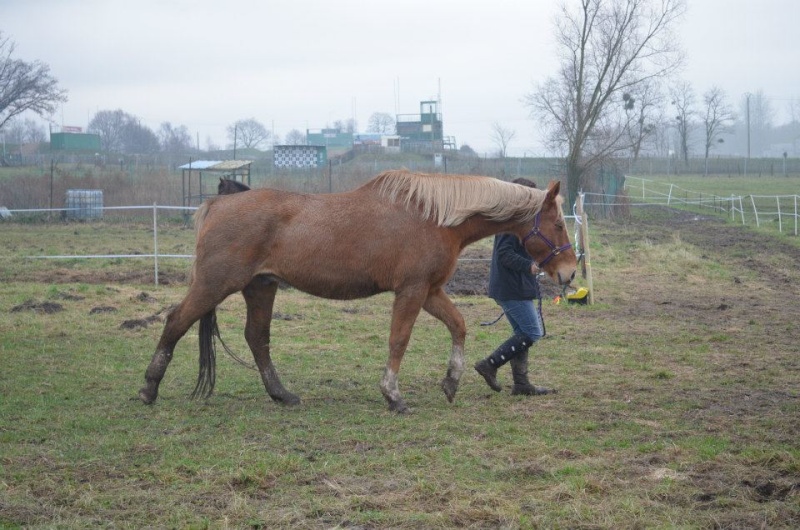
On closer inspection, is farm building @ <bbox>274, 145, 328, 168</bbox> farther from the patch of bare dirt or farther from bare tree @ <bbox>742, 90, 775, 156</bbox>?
bare tree @ <bbox>742, 90, 775, 156</bbox>

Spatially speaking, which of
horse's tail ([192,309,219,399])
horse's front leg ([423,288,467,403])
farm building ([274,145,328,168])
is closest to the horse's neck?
horse's front leg ([423,288,467,403])

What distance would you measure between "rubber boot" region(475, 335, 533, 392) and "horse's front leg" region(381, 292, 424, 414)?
86 centimetres

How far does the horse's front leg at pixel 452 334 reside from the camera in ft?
22.1

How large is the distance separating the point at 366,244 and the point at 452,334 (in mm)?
1077

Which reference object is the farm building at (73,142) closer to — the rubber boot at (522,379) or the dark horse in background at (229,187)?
the dark horse in background at (229,187)

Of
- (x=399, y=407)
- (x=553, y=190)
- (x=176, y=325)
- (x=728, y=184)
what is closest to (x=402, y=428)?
(x=399, y=407)

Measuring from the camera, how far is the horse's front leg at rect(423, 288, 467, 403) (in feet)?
22.1

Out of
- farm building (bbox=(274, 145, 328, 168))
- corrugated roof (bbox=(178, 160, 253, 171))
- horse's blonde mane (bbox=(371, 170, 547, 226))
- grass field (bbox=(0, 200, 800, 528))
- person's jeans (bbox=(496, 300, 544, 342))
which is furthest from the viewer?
farm building (bbox=(274, 145, 328, 168))

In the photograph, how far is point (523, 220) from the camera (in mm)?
6875

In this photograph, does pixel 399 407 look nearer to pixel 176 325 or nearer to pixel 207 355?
pixel 207 355

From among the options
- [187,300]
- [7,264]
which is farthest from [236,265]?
[7,264]

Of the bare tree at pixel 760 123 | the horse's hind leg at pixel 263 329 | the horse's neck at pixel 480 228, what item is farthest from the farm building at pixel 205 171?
the bare tree at pixel 760 123

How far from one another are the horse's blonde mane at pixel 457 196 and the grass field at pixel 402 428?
157 cm

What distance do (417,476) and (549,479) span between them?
0.76 metres
